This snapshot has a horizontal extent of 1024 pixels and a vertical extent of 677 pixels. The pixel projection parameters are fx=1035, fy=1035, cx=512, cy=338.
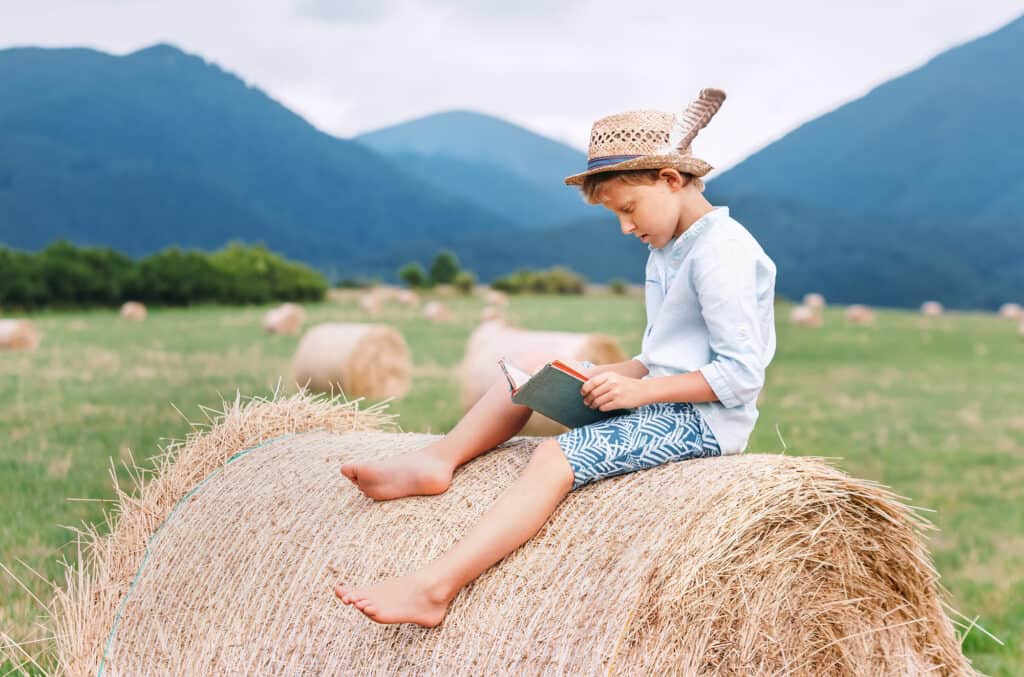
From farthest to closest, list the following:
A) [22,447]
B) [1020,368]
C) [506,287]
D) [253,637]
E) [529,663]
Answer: [506,287]
[1020,368]
[22,447]
[253,637]
[529,663]

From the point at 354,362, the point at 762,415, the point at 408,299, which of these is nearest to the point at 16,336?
the point at 354,362

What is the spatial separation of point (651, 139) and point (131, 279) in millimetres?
22477

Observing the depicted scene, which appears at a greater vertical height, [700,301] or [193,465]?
[700,301]

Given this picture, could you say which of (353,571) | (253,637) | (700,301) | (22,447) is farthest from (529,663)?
(22,447)

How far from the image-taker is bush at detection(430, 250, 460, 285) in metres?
36.6

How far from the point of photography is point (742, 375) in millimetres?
3045

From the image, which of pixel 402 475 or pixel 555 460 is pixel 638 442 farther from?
pixel 402 475

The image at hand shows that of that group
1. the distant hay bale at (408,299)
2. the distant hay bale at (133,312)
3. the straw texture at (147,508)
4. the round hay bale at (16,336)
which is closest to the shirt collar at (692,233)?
the straw texture at (147,508)

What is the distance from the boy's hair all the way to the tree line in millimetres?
21472

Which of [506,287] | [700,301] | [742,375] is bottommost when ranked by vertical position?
[506,287]

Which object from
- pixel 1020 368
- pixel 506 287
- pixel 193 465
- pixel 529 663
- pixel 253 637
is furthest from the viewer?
pixel 506 287

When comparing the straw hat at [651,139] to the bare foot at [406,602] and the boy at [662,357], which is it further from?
the bare foot at [406,602]

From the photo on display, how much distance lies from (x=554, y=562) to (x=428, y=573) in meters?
0.34

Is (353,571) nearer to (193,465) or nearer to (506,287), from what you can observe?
(193,465)
